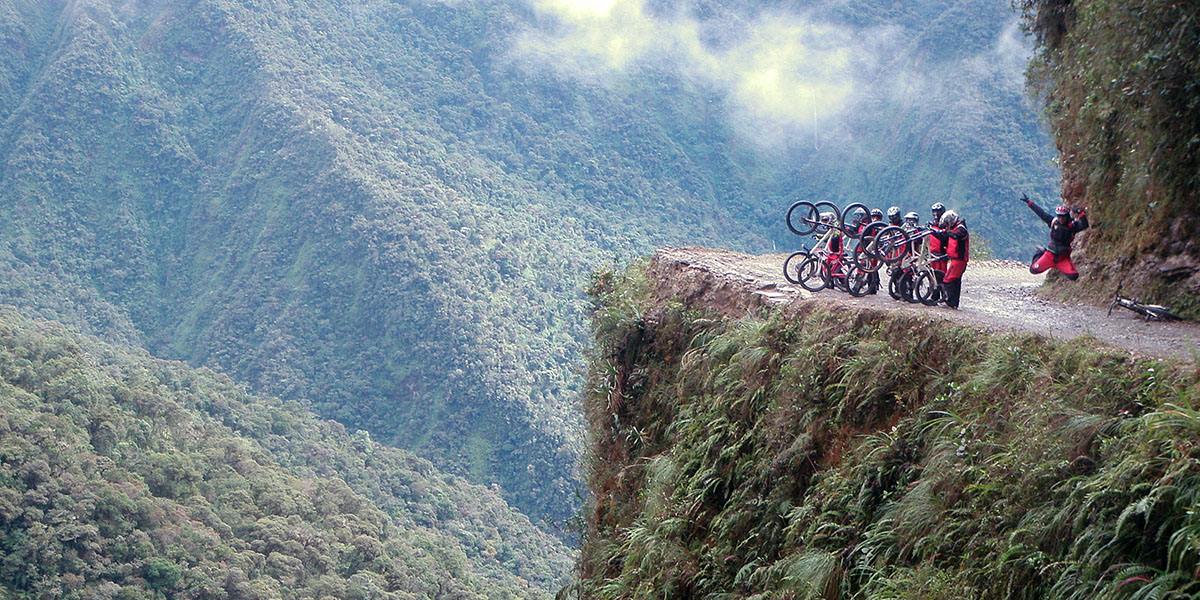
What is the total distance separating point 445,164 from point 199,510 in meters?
78.9

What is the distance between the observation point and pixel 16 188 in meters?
108

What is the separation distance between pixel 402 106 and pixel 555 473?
7273 cm

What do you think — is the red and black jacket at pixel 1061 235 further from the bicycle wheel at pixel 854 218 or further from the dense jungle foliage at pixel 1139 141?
the bicycle wheel at pixel 854 218

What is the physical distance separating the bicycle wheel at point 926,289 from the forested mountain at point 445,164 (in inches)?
2260

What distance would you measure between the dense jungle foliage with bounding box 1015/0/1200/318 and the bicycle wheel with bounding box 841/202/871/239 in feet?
8.70

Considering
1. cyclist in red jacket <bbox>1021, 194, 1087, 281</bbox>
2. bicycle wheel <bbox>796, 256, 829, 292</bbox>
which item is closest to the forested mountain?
bicycle wheel <bbox>796, 256, 829, 292</bbox>

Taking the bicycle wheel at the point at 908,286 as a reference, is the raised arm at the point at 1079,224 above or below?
above

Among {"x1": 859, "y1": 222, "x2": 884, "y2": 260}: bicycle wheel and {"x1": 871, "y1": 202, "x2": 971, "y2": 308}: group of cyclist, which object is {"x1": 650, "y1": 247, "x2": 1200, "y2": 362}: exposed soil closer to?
{"x1": 871, "y1": 202, "x2": 971, "y2": 308}: group of cyclist

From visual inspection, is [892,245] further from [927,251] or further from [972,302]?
[972,302]

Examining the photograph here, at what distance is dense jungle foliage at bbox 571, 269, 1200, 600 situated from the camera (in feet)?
14.9

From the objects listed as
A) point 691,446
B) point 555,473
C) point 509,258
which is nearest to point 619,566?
point 691,446

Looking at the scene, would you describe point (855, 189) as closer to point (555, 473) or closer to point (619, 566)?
point (555, 473)

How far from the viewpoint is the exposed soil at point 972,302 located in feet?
25.1

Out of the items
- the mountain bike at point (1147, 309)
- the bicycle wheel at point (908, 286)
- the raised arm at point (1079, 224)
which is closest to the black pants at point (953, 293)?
the bicycle wheel at point (908, 286)
